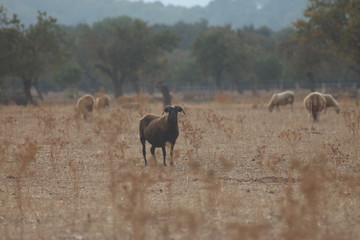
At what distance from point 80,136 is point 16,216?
9468mm

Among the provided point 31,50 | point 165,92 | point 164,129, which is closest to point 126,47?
point 31,50

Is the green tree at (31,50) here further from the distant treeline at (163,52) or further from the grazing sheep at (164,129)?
the grazing sheep at (164,129)

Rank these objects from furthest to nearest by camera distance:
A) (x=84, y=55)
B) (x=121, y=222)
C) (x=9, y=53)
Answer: (x=84, y=55), (x=9, y=53), (x=121, y=222)

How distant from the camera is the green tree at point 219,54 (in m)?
59.5

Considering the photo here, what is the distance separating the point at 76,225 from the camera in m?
6.77

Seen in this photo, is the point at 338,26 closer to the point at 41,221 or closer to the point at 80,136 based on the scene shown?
the point at 80,136

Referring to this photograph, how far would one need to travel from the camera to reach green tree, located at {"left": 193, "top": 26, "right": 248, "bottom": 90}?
59500 mm

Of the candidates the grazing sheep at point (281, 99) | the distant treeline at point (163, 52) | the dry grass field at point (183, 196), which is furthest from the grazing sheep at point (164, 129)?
the grazing sheep at point (281, 99)

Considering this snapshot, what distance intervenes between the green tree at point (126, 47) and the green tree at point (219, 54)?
27.4 feet

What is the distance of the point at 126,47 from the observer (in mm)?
51562

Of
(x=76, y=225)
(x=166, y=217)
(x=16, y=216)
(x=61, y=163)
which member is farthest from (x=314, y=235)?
(x=61, y=163)

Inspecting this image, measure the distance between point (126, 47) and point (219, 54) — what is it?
12.7 metres

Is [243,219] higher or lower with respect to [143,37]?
lower

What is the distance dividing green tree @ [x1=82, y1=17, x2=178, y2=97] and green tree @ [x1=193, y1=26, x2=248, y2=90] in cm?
836
